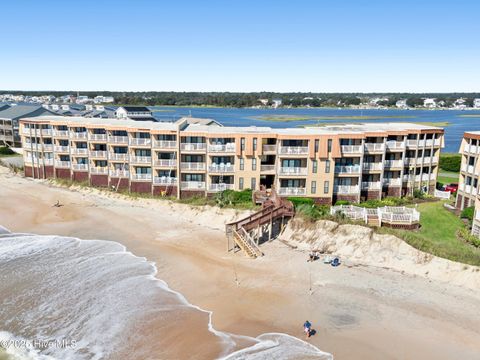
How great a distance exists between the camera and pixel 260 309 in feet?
103

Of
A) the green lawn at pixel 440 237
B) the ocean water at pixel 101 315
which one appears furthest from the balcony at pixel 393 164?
the ocean water at pixel 101 315

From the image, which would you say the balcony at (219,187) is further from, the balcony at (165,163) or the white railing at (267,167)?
the balcony at (165,163)

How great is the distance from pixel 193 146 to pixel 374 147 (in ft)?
73.9

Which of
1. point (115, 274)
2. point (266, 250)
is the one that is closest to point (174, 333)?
point (115, 274)

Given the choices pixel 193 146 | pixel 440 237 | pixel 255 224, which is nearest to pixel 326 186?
pixel 255 224

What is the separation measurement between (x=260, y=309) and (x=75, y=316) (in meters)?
13.1

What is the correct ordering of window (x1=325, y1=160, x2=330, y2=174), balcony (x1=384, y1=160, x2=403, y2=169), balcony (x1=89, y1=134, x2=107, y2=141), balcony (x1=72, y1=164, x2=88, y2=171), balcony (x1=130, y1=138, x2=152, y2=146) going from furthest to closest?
1. balcony (x1=72, y1=164, x2=88, y2=171)
2. balcony (x1=89, y1=134, x2=107, y2=141)
3. balcony (x1=130, y1=138, x2=152, y2=146)
4. balcony (x1=384, y1=160, x2=403, y2=169)
5. window (x1=325, y1=160, x2=330, y2=174)

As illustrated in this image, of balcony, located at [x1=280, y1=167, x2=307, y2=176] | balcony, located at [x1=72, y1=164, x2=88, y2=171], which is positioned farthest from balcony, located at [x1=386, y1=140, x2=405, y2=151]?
balcony, located at [x1=72, y1=164, x2=88, y2=171]

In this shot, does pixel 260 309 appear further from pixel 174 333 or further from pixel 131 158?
pixel 131 158

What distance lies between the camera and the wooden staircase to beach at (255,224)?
4141 cm

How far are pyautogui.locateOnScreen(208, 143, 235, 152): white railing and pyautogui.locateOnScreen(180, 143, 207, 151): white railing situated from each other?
3.05 ft

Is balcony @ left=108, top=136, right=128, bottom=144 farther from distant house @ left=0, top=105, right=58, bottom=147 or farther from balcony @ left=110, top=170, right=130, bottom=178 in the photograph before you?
distant house @ left=0, top=105, right=58, bottom=147

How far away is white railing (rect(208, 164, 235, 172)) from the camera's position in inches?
2109

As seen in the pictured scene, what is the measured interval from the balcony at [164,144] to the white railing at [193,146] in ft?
4.23
